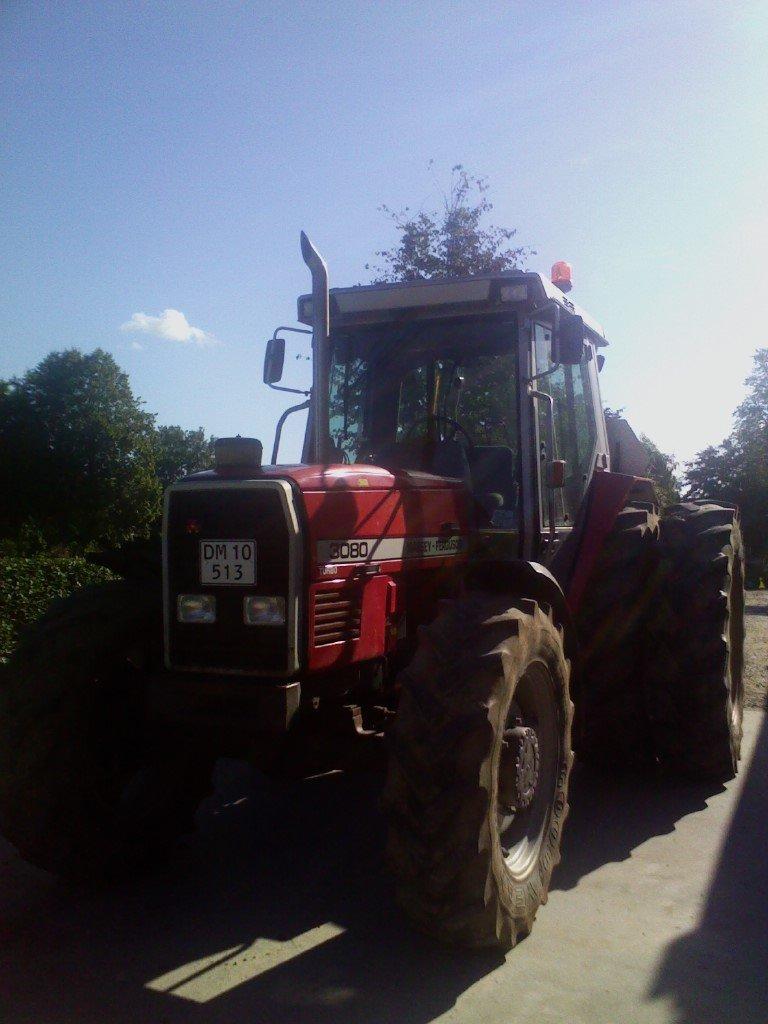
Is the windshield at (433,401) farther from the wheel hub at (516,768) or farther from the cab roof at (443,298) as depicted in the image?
the wheel hub at (516,768)

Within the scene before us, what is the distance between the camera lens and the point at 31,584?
9.48 metres

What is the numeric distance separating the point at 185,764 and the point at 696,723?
277 cm

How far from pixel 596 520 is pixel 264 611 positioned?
251cm

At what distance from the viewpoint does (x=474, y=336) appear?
4.65 metres

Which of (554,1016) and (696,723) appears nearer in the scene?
(554,1016)

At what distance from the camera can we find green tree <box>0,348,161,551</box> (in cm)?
4206

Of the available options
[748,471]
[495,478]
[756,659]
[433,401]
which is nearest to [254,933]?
[495,478]

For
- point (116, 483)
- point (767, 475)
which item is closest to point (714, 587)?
point (767, 475)

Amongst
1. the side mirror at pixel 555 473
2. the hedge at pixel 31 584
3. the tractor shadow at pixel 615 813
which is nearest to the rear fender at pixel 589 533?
the side mirror at pixel 555 473

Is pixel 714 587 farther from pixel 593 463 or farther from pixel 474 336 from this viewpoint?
pixel 474 336

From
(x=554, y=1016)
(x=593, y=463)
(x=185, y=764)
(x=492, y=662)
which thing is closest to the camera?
(x=554, y=1016)

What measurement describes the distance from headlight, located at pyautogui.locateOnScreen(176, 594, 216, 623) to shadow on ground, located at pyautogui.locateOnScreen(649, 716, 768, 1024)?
6.49 feet

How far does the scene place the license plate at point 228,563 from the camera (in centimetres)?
330

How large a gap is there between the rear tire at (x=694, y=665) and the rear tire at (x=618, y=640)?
0.09 m
